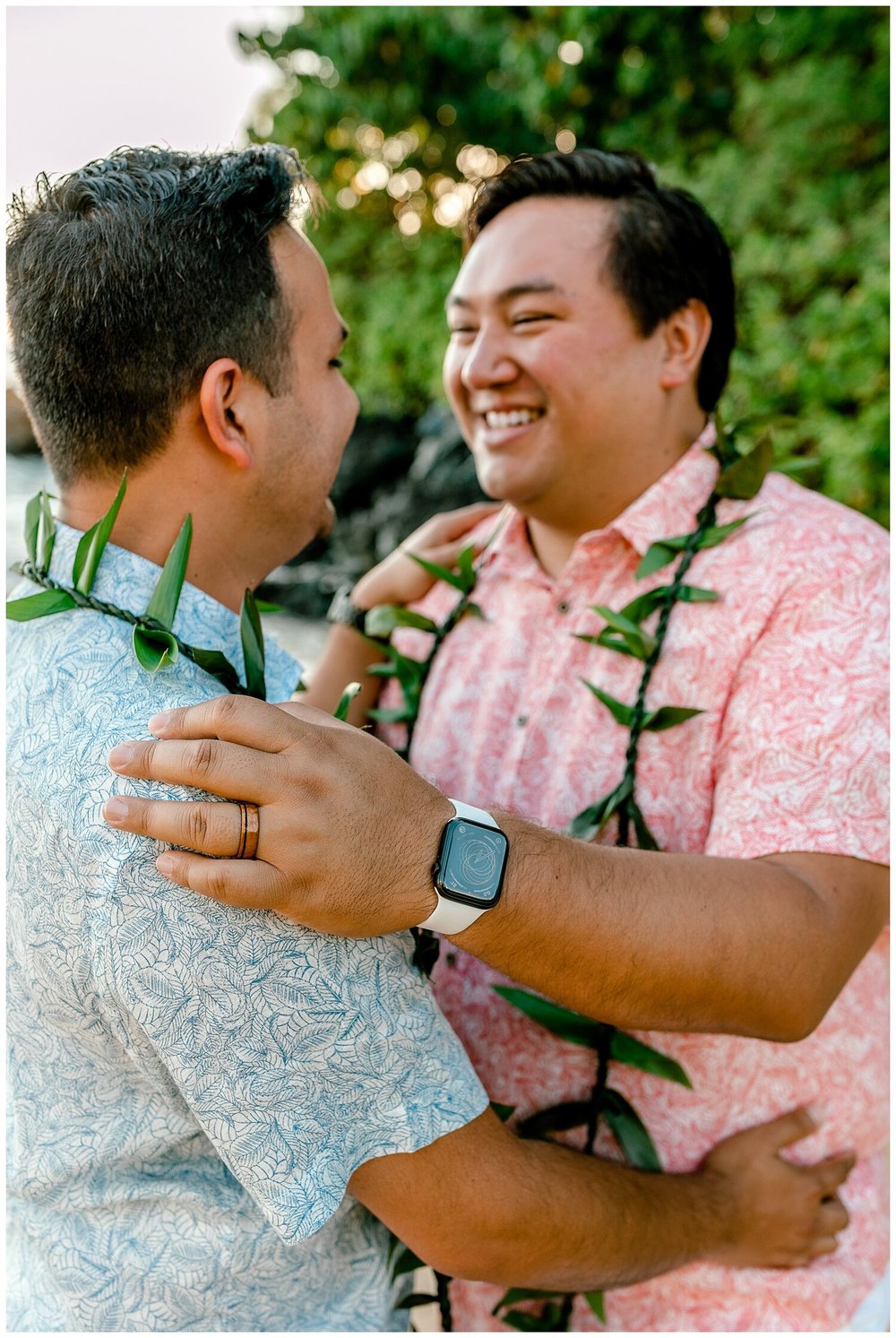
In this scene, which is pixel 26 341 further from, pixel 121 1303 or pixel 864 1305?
pixel 864 1305

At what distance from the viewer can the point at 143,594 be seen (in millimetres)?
1586

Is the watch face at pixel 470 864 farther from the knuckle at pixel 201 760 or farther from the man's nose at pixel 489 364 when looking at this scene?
the man's nose at pixel 489 364

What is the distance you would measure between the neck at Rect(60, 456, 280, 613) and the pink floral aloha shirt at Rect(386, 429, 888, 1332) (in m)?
0.87

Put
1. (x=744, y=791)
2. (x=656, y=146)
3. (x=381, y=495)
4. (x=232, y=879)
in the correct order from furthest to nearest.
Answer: (x=381, y=495)
(x=656, y=146)
(x=744, y=791)
(x=232, y=879)

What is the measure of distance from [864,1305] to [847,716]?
1238 mm

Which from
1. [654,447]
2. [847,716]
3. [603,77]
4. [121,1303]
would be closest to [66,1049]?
[121,1303]

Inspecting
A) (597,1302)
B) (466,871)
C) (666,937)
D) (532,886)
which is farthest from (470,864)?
(597,1302)

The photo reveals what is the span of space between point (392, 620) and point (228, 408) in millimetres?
1031

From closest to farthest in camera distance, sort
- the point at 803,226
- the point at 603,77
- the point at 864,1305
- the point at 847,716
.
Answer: the point at 847,716, the point at 864,1305, the point at 803,226, the point at 603,77

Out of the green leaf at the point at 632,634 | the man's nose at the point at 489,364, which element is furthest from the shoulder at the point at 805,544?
the man's nose at the point at 489,364

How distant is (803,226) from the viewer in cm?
545

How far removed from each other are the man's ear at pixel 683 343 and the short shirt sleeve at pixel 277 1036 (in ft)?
5.43

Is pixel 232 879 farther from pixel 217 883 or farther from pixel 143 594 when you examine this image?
pixel 143 594

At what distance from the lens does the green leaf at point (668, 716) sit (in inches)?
79.8
